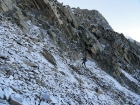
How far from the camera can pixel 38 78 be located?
12477 mm

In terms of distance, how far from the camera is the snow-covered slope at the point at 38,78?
402 inches

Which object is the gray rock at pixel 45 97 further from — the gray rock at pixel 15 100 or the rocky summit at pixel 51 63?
the gray rock at pixel 15 100

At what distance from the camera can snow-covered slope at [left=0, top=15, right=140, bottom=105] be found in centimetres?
1020

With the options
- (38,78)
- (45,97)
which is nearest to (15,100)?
(45,97)

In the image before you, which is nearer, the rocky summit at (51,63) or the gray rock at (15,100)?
the gray rock at (15,100)

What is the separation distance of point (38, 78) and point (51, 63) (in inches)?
165

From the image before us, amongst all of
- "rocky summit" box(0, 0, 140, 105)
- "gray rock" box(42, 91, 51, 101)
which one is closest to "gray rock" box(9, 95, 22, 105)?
"rocky summit" box(0, 0, 140, 105)

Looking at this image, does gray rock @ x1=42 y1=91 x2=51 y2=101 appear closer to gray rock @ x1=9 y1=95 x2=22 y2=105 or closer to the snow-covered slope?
the snow-covered slope

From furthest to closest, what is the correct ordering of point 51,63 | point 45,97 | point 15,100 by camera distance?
point 51,63 < point 45,97 < point 15,100

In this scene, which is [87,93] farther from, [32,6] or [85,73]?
[32,6]

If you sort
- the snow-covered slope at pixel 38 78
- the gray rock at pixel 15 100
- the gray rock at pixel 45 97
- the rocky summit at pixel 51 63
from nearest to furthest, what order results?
the gray rock at pixel 15 100 → the snow-covered slope at pixel 38 78 → the gray rock at pixel 45 97 → the rocky summit at pixel 51 63

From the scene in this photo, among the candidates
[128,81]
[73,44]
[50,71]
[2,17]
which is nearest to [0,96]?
[50,71]

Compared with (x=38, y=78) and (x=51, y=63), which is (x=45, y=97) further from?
(x=51, y=63)

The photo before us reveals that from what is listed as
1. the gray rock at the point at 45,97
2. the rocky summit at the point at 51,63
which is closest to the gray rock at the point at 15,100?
the rocky summit at the point at 51,63
